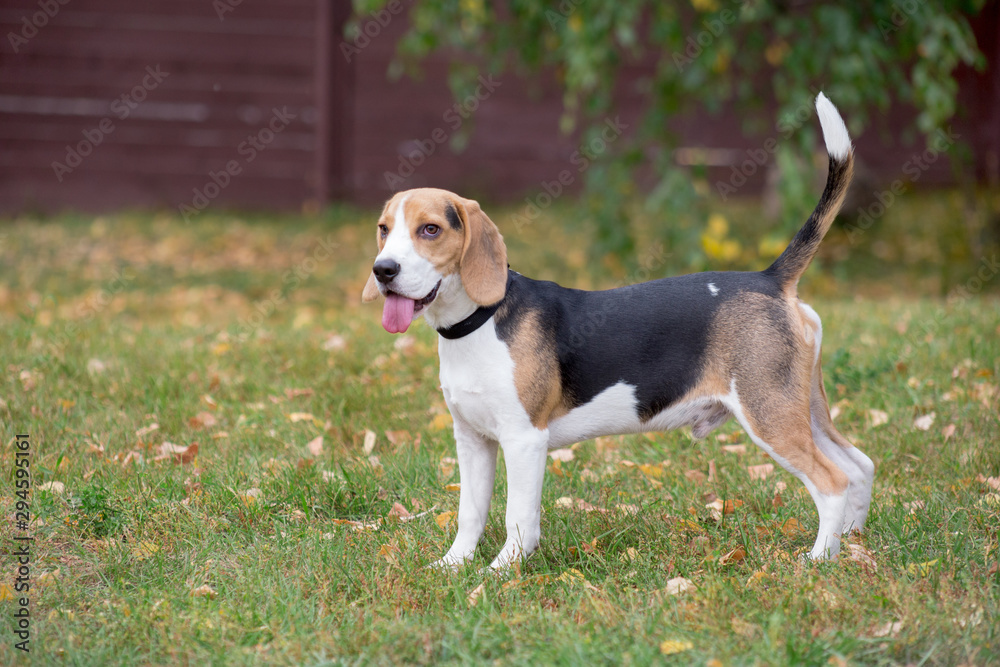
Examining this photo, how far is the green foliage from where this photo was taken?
252 inches

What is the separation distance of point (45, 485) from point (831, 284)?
22.5ft

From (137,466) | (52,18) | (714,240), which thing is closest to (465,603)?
(137,466)

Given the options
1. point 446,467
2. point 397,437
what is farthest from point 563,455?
point 397,437

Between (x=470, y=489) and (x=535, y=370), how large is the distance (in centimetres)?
53

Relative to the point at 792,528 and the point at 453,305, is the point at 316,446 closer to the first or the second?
the point at 453,305

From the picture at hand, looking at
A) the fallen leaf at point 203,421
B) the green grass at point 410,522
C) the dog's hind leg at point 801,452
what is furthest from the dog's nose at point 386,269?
the fallen leaf at point 203,421

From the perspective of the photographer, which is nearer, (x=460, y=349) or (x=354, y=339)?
(x=460, y=349)

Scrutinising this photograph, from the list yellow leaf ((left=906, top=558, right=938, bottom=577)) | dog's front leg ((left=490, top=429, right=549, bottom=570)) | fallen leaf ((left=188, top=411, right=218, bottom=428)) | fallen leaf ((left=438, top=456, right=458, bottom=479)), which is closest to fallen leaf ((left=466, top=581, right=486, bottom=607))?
dog's front leg ((left=490, top=429, right=549, bottom=570))

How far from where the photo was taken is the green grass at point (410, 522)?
2629mm

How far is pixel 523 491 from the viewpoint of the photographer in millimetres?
3068

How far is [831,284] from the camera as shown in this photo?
833cm

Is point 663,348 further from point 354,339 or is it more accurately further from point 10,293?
point 10,293

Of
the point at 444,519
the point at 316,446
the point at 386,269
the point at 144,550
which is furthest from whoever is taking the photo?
the point at 316,446

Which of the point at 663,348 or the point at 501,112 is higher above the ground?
the point at 663,348
